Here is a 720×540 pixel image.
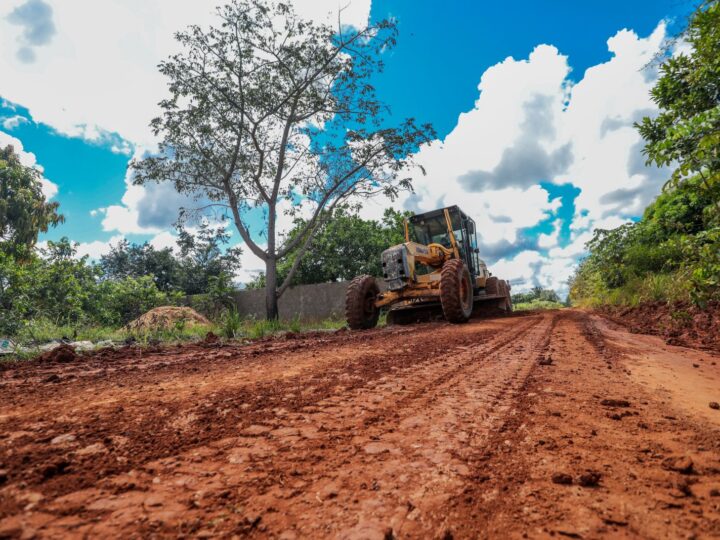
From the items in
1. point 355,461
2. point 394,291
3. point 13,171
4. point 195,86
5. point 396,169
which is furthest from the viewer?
point 13,171

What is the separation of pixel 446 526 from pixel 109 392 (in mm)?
2285

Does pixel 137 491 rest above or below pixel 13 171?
below

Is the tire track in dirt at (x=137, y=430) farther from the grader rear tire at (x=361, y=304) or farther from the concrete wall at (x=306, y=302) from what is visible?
the concrete wall at (x=306, y=302)

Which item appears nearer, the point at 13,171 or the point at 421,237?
the point at 421,237

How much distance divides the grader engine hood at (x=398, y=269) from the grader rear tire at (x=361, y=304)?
547mm

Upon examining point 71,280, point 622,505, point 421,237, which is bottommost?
point 622,505

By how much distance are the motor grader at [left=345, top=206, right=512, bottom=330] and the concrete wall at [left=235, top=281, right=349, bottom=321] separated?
5.16 m

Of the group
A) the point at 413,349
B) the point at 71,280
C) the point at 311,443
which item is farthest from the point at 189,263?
the point at 311,443

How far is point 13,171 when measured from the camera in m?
17.1

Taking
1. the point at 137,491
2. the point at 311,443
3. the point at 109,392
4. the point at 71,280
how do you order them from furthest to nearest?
the point at 71,280
the point at 109,392
the point at 311,443
the point at 137,491

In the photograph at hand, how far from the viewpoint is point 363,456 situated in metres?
1.29

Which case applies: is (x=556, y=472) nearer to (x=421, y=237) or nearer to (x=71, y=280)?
(x=421, y=237)

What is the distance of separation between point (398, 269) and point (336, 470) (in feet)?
23.7

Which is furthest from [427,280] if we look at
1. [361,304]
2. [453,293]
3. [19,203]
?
[19,203]
